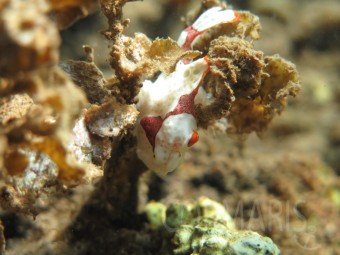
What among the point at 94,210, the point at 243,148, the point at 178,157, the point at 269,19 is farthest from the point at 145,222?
the point at 269,19

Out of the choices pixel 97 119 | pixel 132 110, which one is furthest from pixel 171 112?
pixel 97 119

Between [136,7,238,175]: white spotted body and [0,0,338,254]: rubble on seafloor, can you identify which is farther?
[136,7,238,175]: white spotted body

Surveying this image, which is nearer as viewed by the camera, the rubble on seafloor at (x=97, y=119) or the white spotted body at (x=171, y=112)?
the rubble on seafloor at (x=97, y=119)

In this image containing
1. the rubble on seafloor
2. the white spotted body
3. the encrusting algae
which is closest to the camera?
the rubble on seafloor

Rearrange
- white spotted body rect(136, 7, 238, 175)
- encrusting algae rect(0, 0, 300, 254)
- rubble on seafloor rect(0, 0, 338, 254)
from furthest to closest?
white spotted body rect(136, 7, 238, 175) → encrusting algae rect(0, 0, 300, 254) → rubble on seafloor rect(0, 0, 338, 254)

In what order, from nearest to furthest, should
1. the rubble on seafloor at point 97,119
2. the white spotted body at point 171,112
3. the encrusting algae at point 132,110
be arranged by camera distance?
the rubble on seafloor at point 97,119, the encrusting algae at point 132,110, the white spotted body at point 171,112

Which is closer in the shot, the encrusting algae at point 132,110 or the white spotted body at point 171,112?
the encrusting algae at point 132,110

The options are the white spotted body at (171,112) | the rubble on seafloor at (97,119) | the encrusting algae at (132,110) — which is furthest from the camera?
the white spotted body at (171,112)

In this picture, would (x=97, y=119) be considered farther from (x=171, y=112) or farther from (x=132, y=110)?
(x=171, y=112)
